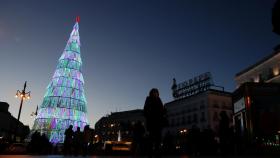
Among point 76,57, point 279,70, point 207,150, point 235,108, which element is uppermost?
point 76,57

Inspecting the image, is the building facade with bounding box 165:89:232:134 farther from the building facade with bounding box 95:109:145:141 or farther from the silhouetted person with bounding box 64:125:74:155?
the silhouetted person with bounding box 64:125:74:155

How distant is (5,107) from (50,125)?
1013 cm

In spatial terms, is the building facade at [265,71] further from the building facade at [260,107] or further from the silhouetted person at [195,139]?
the silhouetted person at [195,139]

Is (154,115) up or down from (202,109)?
down

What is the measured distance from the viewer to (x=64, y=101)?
67.0m

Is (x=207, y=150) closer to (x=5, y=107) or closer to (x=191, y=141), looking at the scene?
(x=191, y=141)

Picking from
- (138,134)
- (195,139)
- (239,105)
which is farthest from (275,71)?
(138,134)

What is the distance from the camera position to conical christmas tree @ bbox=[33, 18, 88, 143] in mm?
65125

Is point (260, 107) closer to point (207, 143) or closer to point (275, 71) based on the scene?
point (275, 71)

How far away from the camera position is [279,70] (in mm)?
41469

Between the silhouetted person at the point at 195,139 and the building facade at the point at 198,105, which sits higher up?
the building facade at the point at 198,105

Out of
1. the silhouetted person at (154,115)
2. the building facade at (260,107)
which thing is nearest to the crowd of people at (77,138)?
the silhouetted person at (154,115)

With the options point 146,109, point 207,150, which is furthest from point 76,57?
point 146,109

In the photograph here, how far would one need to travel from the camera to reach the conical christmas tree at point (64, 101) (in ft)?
214
